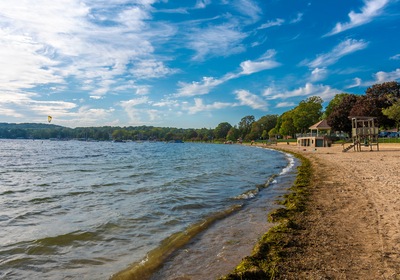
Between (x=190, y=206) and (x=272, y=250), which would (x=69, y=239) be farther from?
(x=272, y=250)

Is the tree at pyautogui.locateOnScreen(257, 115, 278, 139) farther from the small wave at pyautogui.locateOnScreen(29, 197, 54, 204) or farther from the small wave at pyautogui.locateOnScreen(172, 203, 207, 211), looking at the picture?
the small wave at pyautogui.locateOnScreen(29, 197, 54, 204)

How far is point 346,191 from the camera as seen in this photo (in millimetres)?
10836

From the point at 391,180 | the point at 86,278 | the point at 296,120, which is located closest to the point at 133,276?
the point at 86,278

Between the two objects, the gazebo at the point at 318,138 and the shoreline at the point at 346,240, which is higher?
the gazebo at the point at 318,138

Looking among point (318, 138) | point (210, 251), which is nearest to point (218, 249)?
point (210, 251)

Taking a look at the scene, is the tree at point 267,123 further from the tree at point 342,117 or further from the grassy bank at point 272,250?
the grassy bank at point 272,250

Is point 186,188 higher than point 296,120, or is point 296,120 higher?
point 296,120

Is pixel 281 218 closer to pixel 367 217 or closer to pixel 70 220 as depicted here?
pixel 367 217

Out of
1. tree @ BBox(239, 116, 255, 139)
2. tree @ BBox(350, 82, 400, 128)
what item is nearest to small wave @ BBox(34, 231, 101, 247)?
tree @ BBox(350, 82, 400, 128)

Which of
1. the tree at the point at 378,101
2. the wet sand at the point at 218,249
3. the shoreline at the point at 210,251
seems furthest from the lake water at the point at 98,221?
the tree at the point at 378,101

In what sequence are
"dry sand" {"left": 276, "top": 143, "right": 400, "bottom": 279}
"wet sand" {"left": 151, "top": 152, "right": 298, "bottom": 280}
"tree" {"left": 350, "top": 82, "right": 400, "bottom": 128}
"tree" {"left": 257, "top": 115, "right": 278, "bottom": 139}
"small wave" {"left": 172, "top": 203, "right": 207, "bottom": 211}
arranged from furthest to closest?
"tree" {"left": 257, "top": 115, "right": 278, "bottom": 139}
"tree" {"left": 350, "top": 82, "right": 400, "bottom": 128}
"small wave" {"left": 172, "top": 203, "right": 207, "bottom": 211}
"wet sand" {"left": 151, "top": 152, "right": 298, "bottom": 280}
"dry sand" {"left": 276, "top": 143, "right": 400, "bottom": 279}

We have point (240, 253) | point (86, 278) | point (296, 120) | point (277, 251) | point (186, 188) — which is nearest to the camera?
point (86, 278)

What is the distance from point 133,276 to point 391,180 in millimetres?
11765

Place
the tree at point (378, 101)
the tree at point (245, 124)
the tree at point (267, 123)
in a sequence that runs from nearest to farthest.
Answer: the tree at point (378, 101)
the tree at point (267, 123)
the tree at point (245, 124)
